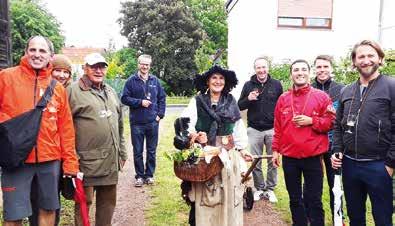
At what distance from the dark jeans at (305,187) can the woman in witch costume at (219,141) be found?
527 millimetres

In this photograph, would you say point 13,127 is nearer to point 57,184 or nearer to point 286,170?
→ point 57,184

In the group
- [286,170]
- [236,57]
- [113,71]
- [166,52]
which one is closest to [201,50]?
[166,52]

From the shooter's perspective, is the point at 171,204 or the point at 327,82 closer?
the point at 327,82

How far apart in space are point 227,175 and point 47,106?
6.05 ft

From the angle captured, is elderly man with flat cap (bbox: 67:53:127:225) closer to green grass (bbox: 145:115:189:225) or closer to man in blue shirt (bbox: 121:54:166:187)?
green grass (bbox: 145:115:189:225)

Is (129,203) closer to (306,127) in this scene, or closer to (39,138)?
(39,138)

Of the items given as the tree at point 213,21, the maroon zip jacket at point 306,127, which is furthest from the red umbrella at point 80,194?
the tree at point 213,21

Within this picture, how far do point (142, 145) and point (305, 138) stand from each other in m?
3.63

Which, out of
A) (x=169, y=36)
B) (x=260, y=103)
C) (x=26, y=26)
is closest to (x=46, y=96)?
(x=260, y=103)

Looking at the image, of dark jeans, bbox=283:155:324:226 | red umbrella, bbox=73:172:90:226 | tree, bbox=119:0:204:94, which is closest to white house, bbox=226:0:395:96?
dark jeans, bbox=283:155:324:226

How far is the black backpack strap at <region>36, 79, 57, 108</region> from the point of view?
376 centimetres

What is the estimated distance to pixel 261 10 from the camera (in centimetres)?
Answer: 1741

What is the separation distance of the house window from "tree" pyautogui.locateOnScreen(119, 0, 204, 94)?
2506 centimetres

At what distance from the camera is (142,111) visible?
7379 mm
